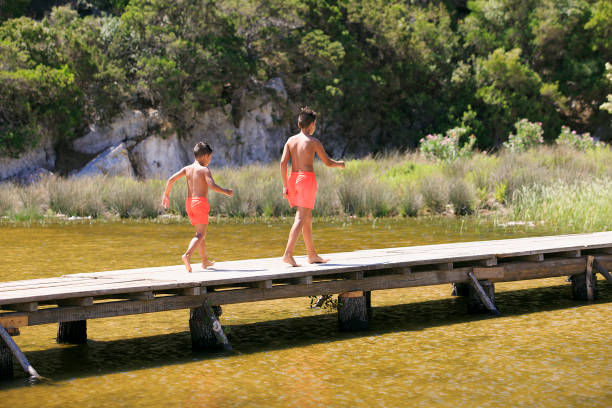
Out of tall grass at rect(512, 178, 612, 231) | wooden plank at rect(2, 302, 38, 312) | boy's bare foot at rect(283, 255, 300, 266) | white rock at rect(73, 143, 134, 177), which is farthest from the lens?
white rock at rect(73, 143, 134, 177)

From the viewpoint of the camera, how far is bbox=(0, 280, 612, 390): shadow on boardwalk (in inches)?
261

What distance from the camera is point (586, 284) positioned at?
933cm

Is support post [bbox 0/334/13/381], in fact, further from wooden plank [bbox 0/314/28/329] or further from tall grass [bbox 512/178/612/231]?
tall grass [bbox 512/178/612/231]

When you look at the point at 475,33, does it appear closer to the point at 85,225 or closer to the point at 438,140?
the point at 438,140

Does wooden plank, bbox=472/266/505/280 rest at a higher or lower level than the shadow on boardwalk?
higher

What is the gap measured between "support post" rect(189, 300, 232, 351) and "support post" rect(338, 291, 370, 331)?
4.24 feet

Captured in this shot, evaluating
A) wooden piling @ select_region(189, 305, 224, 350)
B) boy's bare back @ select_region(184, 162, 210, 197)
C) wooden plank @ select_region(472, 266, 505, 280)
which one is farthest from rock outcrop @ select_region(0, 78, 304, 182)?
wooden piling @ select_region(189, 305, 224, 350)

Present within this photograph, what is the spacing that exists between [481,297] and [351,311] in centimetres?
149

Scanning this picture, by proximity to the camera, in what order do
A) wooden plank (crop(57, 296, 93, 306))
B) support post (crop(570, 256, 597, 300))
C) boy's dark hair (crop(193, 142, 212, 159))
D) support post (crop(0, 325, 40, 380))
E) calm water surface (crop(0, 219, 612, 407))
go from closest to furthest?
calm water surface (crop(0, 219, 612, 407)) < support post (crop(0, 325, 40, 380)) < wooden plank (crop(57, 296, 93, 306)) < boy's dark hair (crop(193, 142, 212, 159)) < support post (crop(570, 256, 597, 300))

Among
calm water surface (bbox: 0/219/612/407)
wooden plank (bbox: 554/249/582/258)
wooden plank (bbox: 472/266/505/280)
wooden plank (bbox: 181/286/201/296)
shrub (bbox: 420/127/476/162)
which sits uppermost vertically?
shrub (bbox: 420/127/476/162)

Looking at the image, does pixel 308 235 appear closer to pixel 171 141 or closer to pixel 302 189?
pixel 302 189

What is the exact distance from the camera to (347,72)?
120 ft

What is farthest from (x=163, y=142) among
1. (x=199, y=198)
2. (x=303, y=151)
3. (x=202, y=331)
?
(x=202, y=331)

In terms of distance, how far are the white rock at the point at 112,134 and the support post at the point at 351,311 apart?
25099 millimetres
